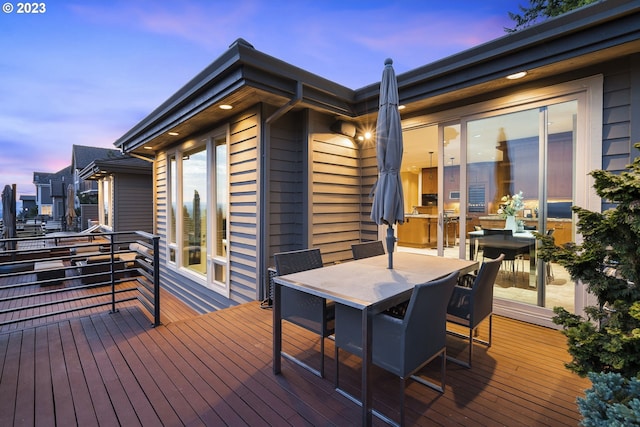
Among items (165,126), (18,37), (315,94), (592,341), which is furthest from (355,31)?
(18,37)

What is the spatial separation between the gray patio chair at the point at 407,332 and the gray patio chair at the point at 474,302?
0.51m

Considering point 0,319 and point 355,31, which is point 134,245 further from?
point 355,31

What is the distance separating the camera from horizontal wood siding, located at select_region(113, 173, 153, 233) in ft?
32.0

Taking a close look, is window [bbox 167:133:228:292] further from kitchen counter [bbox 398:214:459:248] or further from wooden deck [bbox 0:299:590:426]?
kitchen counter [bbox 398:214:459:248]

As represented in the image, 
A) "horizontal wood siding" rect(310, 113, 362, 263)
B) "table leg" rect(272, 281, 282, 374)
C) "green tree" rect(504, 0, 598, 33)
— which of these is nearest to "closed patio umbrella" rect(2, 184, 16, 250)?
"horizontal wood siding" rect(310, 113, 362, 263)

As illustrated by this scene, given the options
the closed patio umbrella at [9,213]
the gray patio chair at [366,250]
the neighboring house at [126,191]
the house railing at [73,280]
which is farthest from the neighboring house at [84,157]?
the gray patio chair at [366,250]

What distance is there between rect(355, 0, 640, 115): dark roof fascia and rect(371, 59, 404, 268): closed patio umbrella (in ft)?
3.59

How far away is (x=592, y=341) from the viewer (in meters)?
1.37

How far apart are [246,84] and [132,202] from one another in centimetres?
899

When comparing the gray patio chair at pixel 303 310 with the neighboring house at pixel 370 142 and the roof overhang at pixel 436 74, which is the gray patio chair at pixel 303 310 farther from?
the roof overhang at pixel 436 74

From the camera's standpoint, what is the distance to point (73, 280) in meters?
6.65

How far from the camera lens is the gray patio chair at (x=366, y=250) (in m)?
3.29

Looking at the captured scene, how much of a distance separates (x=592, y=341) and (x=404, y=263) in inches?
59.9

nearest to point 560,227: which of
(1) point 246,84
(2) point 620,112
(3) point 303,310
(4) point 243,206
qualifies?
(2) point 620,112
